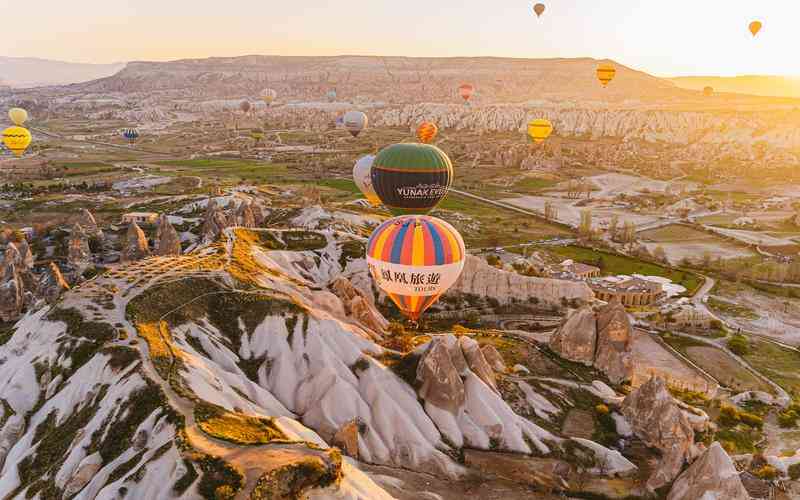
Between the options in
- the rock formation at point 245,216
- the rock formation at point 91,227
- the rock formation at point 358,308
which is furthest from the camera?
the rock formation at point 245,216

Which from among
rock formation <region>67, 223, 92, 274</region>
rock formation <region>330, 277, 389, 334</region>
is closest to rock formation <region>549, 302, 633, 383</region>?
rock formation <region>330, 277, 389, 334</region>

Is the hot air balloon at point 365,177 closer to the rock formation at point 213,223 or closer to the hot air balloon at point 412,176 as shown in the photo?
the rock formation at point 213,223

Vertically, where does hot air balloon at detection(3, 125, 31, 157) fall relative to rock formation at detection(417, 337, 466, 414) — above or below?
above

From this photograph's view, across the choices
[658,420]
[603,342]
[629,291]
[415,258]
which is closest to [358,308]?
[415,258]

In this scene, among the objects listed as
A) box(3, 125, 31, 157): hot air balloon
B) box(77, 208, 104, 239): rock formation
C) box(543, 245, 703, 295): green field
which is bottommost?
box(543, 245, 703, 295): green field

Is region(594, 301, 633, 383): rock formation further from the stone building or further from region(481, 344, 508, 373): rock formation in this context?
the stone building

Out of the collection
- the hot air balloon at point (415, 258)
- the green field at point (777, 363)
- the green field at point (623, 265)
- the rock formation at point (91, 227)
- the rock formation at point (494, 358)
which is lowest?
the green field at point (777, 363)

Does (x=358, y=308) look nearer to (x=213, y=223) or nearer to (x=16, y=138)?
(x=213, y=223)

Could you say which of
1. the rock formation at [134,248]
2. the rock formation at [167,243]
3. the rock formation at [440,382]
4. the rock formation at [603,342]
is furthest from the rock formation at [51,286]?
the rock formation at [603,342]
